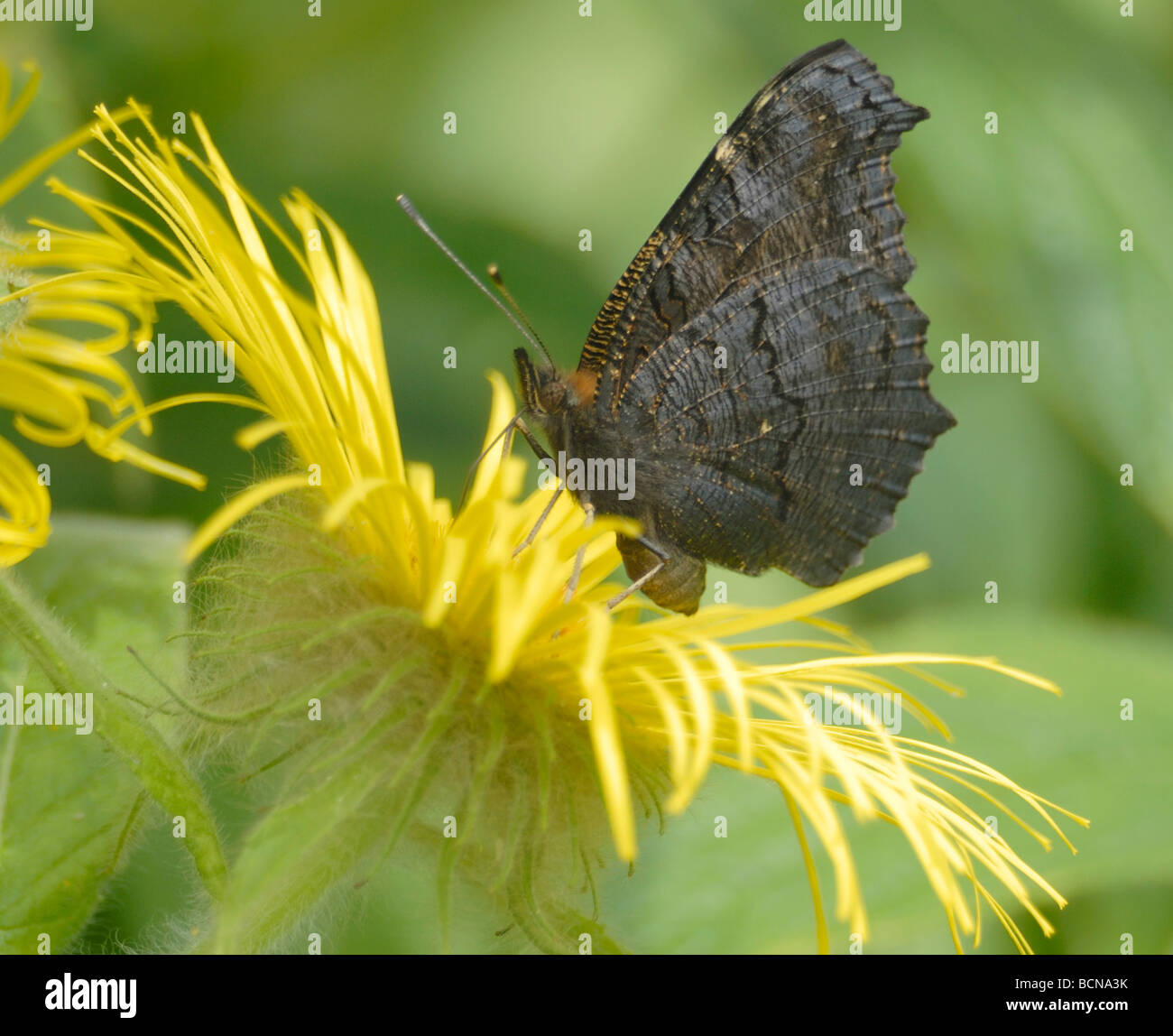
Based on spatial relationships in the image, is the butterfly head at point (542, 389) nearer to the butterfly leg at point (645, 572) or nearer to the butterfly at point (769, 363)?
the butterfly at point (769, 363)

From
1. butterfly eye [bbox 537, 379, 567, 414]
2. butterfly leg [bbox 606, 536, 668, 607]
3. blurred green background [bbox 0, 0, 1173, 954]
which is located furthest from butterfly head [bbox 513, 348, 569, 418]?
blurred green background [bbox 0, 0, 1173, 954]

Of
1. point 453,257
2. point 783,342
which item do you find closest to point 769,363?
point 783,342

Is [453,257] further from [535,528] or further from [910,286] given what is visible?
[910,286]

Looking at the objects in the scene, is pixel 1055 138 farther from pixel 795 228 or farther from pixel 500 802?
pixel 500 802

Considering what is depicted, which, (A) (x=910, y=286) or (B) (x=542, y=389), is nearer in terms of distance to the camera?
(B) (x=542, y=389)

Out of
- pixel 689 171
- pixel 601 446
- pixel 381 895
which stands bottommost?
pixel 381 895

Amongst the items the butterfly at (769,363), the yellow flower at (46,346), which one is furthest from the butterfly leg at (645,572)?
the yellow flower at (46,346)

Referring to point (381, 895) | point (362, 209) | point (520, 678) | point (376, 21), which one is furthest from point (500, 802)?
point (376, 21)
